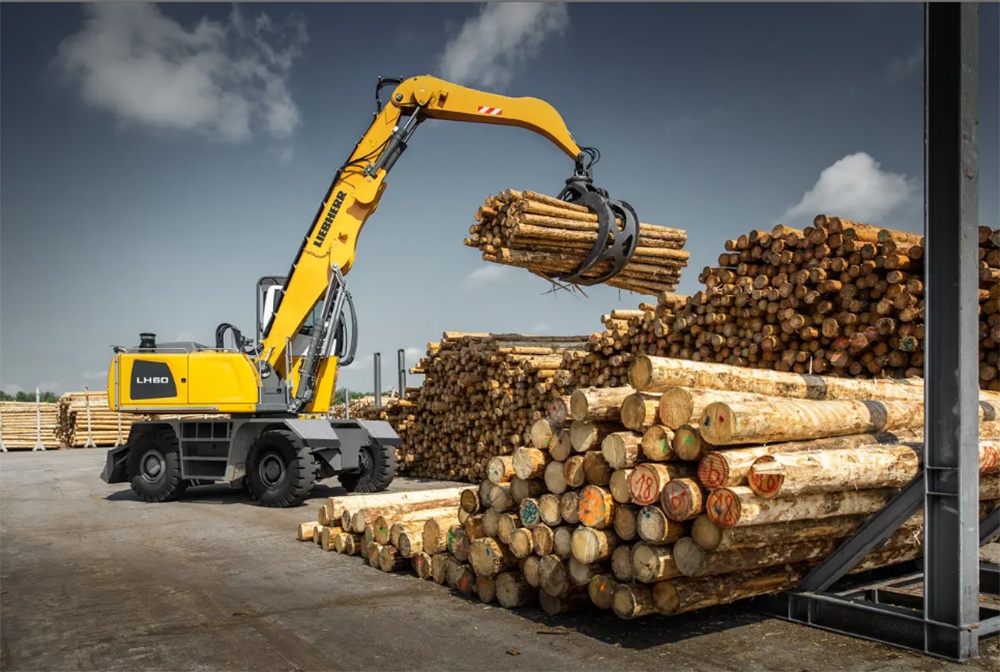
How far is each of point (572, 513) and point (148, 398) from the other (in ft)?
32.8

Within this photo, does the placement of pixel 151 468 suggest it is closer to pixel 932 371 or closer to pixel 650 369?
pixel 650 369

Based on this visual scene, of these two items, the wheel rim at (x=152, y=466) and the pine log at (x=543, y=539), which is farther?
the wheel rim at (x=152, y=466)

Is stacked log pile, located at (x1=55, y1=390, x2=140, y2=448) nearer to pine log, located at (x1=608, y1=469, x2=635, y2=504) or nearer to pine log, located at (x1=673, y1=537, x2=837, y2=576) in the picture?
pine log, located at (x1=608, y1=469, x2=635, y2=504)

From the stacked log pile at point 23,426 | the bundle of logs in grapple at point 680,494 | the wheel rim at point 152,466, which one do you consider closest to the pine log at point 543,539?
the bundle of logs in grapple at point 680,494

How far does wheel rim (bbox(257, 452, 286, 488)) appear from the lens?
42.9 ft

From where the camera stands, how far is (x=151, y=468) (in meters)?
14.4

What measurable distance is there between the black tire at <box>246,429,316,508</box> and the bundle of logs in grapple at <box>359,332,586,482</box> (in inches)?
144

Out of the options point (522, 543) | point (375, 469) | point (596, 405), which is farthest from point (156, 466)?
point (596, 405)

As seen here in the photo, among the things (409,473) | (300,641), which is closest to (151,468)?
(409,473)

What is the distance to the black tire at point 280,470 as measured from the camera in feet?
41.4

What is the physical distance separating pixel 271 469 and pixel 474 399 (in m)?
4.12

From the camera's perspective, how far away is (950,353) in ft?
17.7

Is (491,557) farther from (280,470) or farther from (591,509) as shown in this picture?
(280,470)

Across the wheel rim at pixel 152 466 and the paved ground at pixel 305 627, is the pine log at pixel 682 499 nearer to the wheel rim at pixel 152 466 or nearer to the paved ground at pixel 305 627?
the paved ground at pixel 305 627
